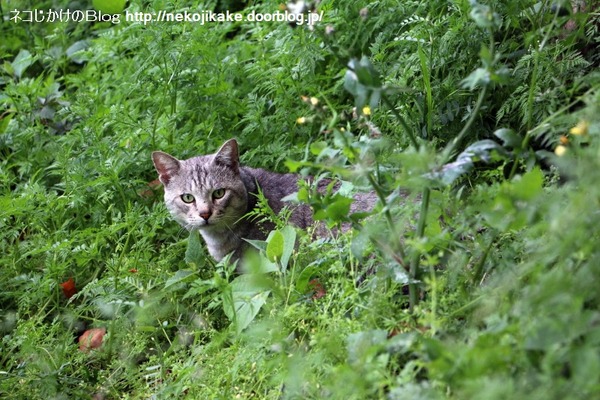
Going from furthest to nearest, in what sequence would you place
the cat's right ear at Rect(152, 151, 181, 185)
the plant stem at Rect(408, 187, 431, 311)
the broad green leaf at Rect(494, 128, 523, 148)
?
the cat's right ear at Rect(152, 151, 181, 185)
the plant stem at Rect(408, 187, 431, 311)
the broad green leaf at Rect(494, 128, 523, 148)

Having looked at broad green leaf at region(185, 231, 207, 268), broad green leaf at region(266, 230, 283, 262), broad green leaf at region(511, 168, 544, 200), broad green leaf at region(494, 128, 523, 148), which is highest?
broad green leaf at region(494, 128, 523, 148)

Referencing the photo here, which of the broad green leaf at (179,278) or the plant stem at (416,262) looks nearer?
the plant stem at (416,262)

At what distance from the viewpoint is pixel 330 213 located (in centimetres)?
291

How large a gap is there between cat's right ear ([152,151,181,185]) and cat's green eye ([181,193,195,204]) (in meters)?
0.12

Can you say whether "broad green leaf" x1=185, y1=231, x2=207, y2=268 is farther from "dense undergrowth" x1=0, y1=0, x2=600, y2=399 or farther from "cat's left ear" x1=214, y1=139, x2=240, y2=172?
"cat's left ear" x1=214, y1=139, x2=240, y2=172

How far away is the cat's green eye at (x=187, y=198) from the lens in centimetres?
447

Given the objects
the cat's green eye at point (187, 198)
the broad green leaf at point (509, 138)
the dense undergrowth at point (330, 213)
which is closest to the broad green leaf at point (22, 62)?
the dense undergrowth at point (330, 213)

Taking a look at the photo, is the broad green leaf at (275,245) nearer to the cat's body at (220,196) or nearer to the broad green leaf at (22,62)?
the cat's body at (220,196)

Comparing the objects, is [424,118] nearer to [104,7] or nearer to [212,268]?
[212,268]

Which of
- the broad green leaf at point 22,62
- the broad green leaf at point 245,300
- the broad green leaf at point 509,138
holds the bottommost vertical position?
the broad green leaf at point 245,300

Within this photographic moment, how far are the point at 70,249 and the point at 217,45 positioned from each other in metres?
1.57

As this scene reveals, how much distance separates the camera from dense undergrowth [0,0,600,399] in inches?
92.4

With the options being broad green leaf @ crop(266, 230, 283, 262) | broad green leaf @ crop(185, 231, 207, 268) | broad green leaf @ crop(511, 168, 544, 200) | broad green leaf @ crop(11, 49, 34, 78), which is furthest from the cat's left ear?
broad green leaf @ crop(511, 168, 544, 200)

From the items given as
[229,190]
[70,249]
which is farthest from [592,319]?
[70,249]
